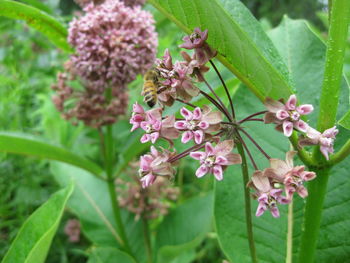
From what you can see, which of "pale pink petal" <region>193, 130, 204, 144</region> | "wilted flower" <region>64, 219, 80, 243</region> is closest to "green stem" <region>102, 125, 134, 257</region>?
"wilted flower" <region>64, 219, 80, 243</region>

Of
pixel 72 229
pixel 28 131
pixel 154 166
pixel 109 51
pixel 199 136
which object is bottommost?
pixel 72 229

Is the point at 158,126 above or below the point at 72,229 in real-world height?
above

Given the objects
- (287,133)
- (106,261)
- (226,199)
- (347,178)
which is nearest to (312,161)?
(287,133)

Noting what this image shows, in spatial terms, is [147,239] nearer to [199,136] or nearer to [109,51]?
[109,51]

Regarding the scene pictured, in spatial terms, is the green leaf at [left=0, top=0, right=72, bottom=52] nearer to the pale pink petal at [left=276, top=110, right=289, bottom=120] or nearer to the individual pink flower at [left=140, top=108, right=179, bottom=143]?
the individual pink flower at [left=140, top=108, right=179, bottom=143]

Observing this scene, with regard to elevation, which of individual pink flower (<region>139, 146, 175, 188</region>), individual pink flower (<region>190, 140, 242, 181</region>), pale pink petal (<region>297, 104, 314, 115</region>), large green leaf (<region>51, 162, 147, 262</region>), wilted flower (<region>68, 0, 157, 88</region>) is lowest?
large green leaf (<region>51, 162, 147, 262</region>)

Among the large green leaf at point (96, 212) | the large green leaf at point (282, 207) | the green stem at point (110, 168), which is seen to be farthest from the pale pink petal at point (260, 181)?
the large green leaf at point (96, 212)

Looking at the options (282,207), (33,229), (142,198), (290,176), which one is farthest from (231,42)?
(142,198)
